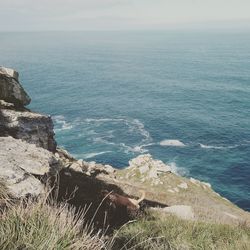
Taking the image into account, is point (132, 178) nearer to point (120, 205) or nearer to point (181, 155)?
point (181, 155)

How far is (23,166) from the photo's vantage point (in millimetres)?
13070

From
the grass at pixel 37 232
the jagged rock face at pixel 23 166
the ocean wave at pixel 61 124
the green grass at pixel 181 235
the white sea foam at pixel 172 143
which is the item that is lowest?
the white sea foam at pixel 172 143

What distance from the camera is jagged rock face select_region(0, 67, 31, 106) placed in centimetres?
2273

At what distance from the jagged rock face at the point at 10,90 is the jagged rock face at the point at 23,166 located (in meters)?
7.86

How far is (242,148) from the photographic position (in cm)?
7675

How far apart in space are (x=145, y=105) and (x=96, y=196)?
3827 inches

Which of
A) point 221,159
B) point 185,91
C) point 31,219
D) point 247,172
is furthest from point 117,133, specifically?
point 31,219

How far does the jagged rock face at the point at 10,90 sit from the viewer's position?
895 inches

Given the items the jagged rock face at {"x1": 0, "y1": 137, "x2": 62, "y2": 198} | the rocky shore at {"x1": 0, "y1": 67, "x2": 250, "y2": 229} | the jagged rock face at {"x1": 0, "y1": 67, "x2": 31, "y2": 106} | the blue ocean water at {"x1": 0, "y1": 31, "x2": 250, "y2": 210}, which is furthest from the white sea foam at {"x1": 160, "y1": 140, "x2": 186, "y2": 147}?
the jagged rock face at {"x1": 0, "y1": 137, "x2": 62, "y2": 198}

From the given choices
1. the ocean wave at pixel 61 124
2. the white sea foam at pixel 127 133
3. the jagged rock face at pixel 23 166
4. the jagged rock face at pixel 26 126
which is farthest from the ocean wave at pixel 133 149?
the jagged rock face at pixel 23 166

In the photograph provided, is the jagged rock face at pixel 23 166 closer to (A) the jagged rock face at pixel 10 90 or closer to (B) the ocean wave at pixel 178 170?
(A) the jagged rock face at pixel 10 90

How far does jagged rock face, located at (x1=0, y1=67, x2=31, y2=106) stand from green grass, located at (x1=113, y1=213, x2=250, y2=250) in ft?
39.8

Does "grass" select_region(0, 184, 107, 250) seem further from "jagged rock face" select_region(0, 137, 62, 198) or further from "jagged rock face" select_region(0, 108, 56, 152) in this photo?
"jagged rock face" select_region(0, 108, 56, 152)

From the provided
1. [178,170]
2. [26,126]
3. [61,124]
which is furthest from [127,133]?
[26,126]
